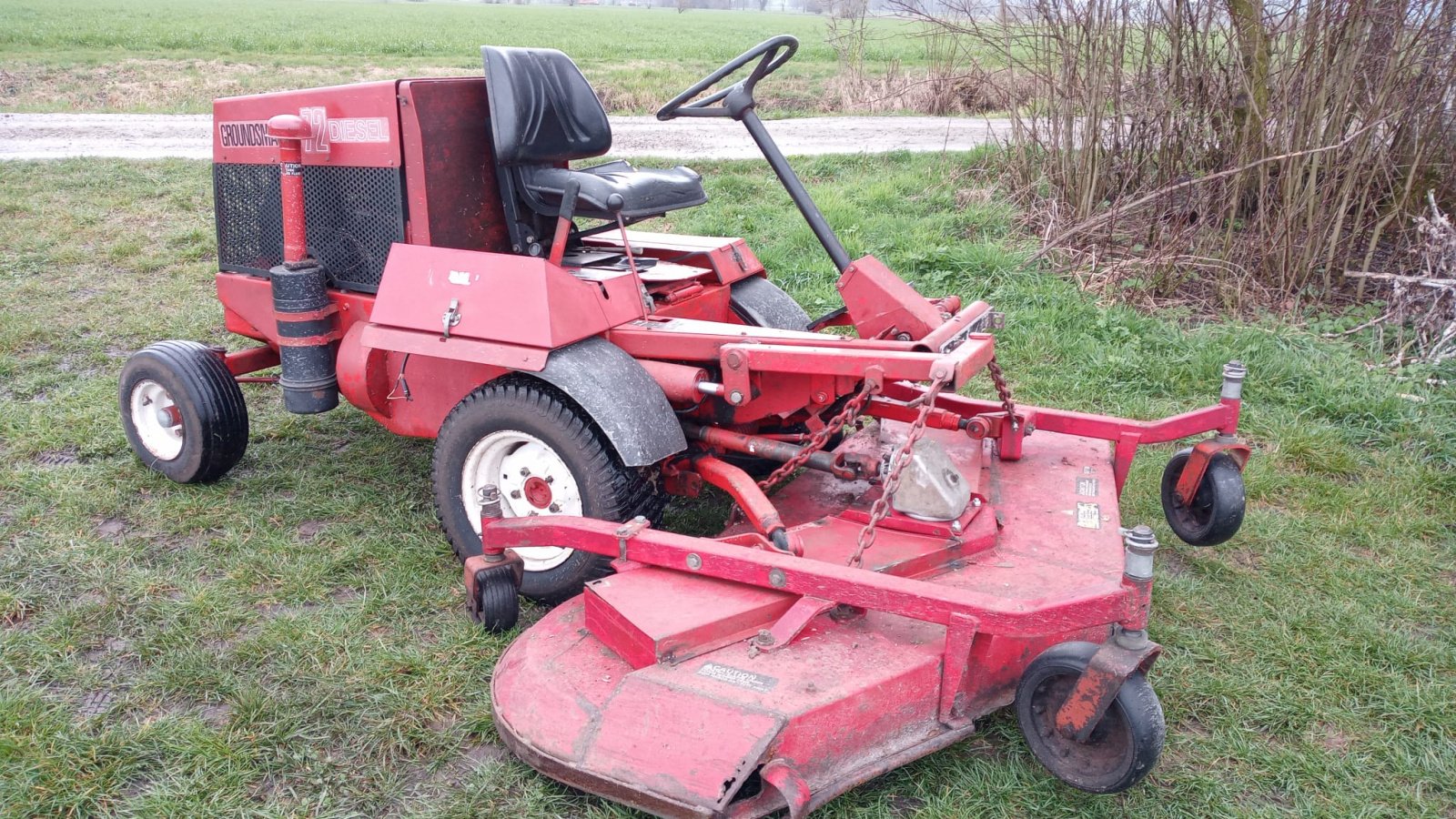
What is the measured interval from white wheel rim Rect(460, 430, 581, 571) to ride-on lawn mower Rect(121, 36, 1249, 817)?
0.01 m

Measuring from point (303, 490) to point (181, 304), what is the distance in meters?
2.87

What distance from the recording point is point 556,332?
3254 millimetres

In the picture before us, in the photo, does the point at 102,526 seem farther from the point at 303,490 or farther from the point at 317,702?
the point at 317,702

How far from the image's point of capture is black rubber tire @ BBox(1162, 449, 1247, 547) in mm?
3527

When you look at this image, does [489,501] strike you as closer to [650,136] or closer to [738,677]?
[738,677]

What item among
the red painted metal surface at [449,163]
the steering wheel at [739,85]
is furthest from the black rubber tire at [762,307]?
the red painted metal surface at [449,163]

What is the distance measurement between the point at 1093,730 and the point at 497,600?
168 cm

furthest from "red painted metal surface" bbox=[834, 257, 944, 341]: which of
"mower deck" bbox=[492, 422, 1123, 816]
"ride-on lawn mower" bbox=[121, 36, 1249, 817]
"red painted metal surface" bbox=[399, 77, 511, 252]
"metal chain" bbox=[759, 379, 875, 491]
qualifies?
"red painted metal surface" bbox=[399, 77, 511, 252]

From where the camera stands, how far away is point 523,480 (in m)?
3.48

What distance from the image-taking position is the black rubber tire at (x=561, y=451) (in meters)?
3.23

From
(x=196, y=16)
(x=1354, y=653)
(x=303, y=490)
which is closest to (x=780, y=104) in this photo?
(x=303, y=490)

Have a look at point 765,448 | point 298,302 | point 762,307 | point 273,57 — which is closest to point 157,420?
point 298,302

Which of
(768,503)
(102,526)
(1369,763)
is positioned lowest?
(102,526)

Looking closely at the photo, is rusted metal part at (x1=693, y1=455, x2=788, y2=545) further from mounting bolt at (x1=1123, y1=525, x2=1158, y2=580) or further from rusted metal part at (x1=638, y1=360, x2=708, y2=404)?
mounting bolt at (x1=1123, y1=525, x2=1158, y2=580)
